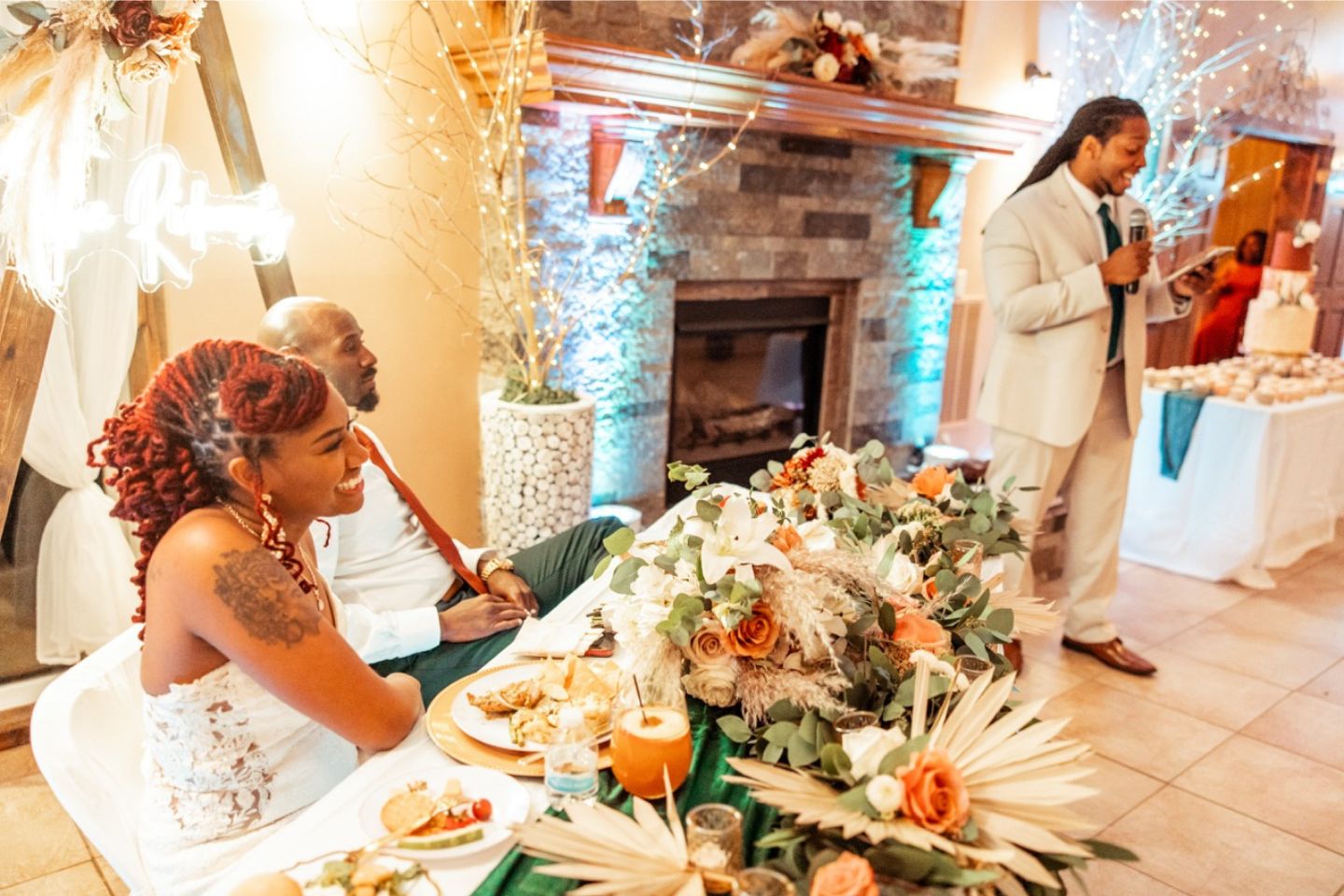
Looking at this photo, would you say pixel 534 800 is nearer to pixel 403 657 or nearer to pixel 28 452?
pixel 403 657

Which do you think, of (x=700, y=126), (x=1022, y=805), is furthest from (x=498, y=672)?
(x=700, y=126)

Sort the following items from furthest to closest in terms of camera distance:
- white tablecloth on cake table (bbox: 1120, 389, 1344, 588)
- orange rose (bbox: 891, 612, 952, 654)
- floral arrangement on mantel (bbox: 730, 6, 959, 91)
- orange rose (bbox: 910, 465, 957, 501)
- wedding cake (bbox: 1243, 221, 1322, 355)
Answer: wedding cake (bbox: 1243, 221, 1322, 355) < white tablecloth on cake table (bbox: 1120, 389, 1344, 588) < floral arrangement on mantel (bbox: 730, 6, 959, 91) < orange rose (bbox: 910, 465, 957, 501) < orange rose (bbox: 891, 612, 952, 654)

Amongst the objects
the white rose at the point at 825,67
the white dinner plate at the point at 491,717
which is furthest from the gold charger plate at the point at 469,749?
the white rose at the point at 825,67

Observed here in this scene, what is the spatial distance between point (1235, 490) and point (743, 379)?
2.05 m

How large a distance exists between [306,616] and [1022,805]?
0.88 m

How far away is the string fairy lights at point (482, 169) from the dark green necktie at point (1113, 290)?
3.96 ft

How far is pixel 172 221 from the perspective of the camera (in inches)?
91.4

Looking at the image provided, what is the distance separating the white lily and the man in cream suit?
185cm

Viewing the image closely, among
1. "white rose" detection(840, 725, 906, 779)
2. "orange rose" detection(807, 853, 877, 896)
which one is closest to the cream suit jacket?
"white rose" detection(840, 725, 906, 779)

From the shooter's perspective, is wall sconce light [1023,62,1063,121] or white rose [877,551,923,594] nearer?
white rose [877,551,923,594]

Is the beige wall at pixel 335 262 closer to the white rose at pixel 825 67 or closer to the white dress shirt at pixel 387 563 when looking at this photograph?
the white dress shirt at pixel 387 563

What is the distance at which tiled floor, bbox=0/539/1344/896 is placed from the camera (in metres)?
2.26

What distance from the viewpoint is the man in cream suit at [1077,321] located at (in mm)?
2932

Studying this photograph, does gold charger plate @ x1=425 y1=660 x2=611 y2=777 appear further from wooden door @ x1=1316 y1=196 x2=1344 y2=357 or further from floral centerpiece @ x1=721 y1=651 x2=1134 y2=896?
wooden door @ x1=1316 y1=196 x2=1344 y2=357
